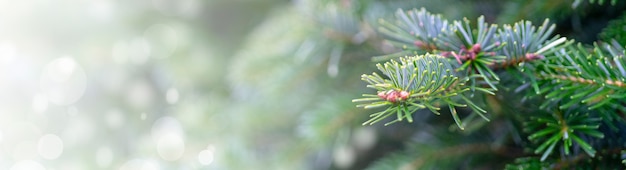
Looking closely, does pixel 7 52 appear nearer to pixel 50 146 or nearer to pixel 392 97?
pixel 50 146

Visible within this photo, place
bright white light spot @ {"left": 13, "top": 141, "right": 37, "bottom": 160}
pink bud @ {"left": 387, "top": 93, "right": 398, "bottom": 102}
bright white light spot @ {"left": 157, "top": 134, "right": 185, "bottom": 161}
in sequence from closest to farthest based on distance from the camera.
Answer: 1. pink bud @ {"left": 387, "top": 93, "right": 398, "bottom": 102}
2. bright white light spot @ {"left": 157, "top": 134, "right": 185, "bottom": 161}
3. bright white light spot @ {"left": 13, "top": 141, "right": 37, "bottom": 160}

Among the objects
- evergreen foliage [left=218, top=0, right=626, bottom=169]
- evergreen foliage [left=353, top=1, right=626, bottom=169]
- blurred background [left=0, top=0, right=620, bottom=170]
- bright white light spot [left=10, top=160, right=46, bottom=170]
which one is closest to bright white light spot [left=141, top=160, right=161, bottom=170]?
blurred background [left=0, top=0, right=620, bottom=170]

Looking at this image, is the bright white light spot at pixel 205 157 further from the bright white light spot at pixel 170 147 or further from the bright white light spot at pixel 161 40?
the bright white light spot at pixel 161 40

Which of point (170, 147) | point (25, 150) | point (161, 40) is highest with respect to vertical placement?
point (161, 40)

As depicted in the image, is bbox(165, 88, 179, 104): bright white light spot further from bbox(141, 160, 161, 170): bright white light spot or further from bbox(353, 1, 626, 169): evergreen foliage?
bbox(353, 1, 626, 169): evergreen foliage

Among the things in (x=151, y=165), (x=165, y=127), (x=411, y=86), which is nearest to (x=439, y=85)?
(x=411, y=86)

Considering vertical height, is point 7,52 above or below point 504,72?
above

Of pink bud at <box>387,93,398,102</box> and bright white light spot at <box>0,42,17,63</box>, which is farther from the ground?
bright white light spot at <box>0,42,17,63</box>

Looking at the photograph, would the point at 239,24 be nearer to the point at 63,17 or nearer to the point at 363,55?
the point at 63,17
